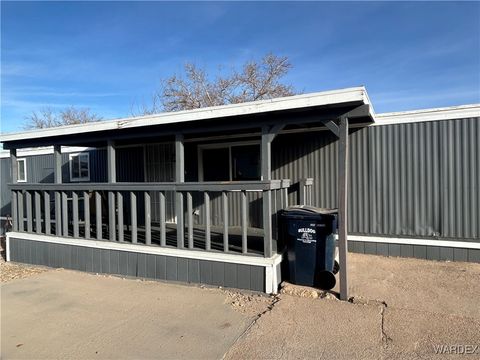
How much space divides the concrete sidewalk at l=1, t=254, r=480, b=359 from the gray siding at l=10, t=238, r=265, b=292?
190 mm

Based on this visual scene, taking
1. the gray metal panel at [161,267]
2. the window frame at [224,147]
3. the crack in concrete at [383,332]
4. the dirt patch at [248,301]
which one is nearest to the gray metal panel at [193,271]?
the gray metal panel at [161,267]

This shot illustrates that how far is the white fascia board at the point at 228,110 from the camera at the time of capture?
4.43m

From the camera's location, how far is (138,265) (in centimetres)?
605

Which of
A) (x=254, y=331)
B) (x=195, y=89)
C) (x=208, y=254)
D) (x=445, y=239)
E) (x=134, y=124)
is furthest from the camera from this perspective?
(x=195, y=89)

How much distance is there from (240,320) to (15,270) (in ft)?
15.7

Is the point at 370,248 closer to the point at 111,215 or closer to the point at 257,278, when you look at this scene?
the point at 257,278

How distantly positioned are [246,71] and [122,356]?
2191cm

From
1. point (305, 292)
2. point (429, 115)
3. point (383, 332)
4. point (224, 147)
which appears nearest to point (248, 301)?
point (305, 292)

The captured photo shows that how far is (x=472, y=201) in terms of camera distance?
245 inches

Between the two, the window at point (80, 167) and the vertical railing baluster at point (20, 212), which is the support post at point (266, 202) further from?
the window at point (80, 167)

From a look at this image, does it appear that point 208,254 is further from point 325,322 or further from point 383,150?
point 383,150

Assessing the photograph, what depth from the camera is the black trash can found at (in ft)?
16.4

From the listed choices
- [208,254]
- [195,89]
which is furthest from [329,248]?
[195,89]

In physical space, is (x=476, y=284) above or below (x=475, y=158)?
below
